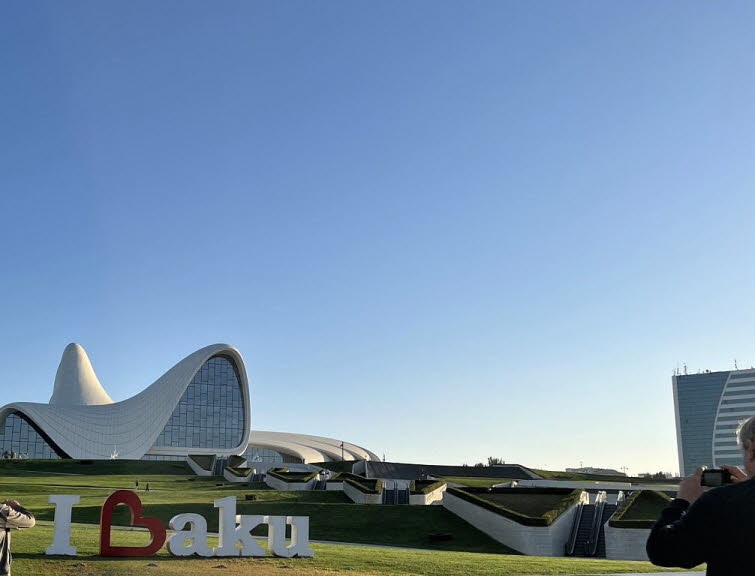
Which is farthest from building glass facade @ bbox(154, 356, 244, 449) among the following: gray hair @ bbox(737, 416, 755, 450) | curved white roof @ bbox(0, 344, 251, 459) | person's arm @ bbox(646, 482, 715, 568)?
gray hair @ bbox(737, 416, 755, 450)

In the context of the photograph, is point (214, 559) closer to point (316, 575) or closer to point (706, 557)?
point (316, 575)

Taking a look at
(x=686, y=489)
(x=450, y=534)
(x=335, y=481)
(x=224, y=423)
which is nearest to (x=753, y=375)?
(x=224, y=423)

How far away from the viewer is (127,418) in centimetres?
8394

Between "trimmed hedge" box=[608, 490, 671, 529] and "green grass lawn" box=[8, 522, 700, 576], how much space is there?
551cm

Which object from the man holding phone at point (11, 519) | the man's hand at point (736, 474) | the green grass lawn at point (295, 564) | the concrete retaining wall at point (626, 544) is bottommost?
the concrete retaining wall at point (626, 544)

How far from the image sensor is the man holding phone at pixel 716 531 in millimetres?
3490

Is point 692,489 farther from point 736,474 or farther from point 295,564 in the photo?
point 295,564

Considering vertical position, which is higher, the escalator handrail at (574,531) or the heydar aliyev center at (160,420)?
the heydar aliyev center at (160,420)

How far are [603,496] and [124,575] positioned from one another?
23.3m

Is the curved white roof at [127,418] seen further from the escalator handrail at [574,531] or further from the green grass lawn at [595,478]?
the escalator handrail at [574,531]

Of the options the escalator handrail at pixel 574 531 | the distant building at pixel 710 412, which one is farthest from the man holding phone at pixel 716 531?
the distant building at pixel 710 412

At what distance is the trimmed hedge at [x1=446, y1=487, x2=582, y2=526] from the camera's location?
2711 centimetres

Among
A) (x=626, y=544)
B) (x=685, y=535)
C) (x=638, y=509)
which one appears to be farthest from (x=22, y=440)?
(x=685, y=535)

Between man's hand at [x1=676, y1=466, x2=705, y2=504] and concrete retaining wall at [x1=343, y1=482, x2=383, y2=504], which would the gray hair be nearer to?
man's hand at [x1=676, y1=466, x2=705, y2=504]
